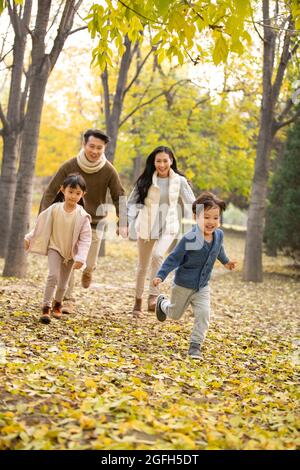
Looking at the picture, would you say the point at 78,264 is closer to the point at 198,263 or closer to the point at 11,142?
the point at 198,263

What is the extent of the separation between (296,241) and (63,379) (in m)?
13.3

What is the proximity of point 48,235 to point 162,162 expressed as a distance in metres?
1.85

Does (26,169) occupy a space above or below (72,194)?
above

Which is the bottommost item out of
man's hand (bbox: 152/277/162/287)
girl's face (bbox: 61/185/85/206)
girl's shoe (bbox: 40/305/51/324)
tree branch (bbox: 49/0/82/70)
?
girl's shoe (bbox: 40/305/51/324)

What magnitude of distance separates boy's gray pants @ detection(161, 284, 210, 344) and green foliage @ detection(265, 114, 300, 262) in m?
11.1

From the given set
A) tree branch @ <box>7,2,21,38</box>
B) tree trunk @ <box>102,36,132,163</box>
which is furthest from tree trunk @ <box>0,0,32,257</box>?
tree trunk @ <box>102,36,132,163</box>

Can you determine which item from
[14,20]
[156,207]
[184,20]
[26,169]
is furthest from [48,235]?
[14,20]

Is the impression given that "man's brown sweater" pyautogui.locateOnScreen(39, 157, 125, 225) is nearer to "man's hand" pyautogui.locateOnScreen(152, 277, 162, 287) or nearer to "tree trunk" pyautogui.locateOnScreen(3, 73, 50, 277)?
"man's hand" pyautogui.locateOnScreen(152, 277, 162, 287)

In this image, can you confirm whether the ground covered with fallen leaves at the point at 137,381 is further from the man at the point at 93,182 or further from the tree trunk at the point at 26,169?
the tree trunk at the point at 26,169

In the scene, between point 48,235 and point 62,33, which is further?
point 62,33

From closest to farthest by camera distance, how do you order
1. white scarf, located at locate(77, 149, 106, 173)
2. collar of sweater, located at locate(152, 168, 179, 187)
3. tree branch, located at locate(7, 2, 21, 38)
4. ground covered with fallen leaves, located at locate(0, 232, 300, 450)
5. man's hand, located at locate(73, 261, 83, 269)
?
ground covered with fallen leaves, located at locate(0, 232, 300, 450) < man's hand, located at locate(73, 261, 83, 269) < white scarf, located at locate(77, 149, 106, 173) < collar of sweater, located at locate(152, 168, 179, 187) < tree branch, located at locate(7, 2, 21, 38)

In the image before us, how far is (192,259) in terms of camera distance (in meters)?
5.98

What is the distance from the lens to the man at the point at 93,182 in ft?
23.5

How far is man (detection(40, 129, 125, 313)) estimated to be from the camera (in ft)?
23.5
